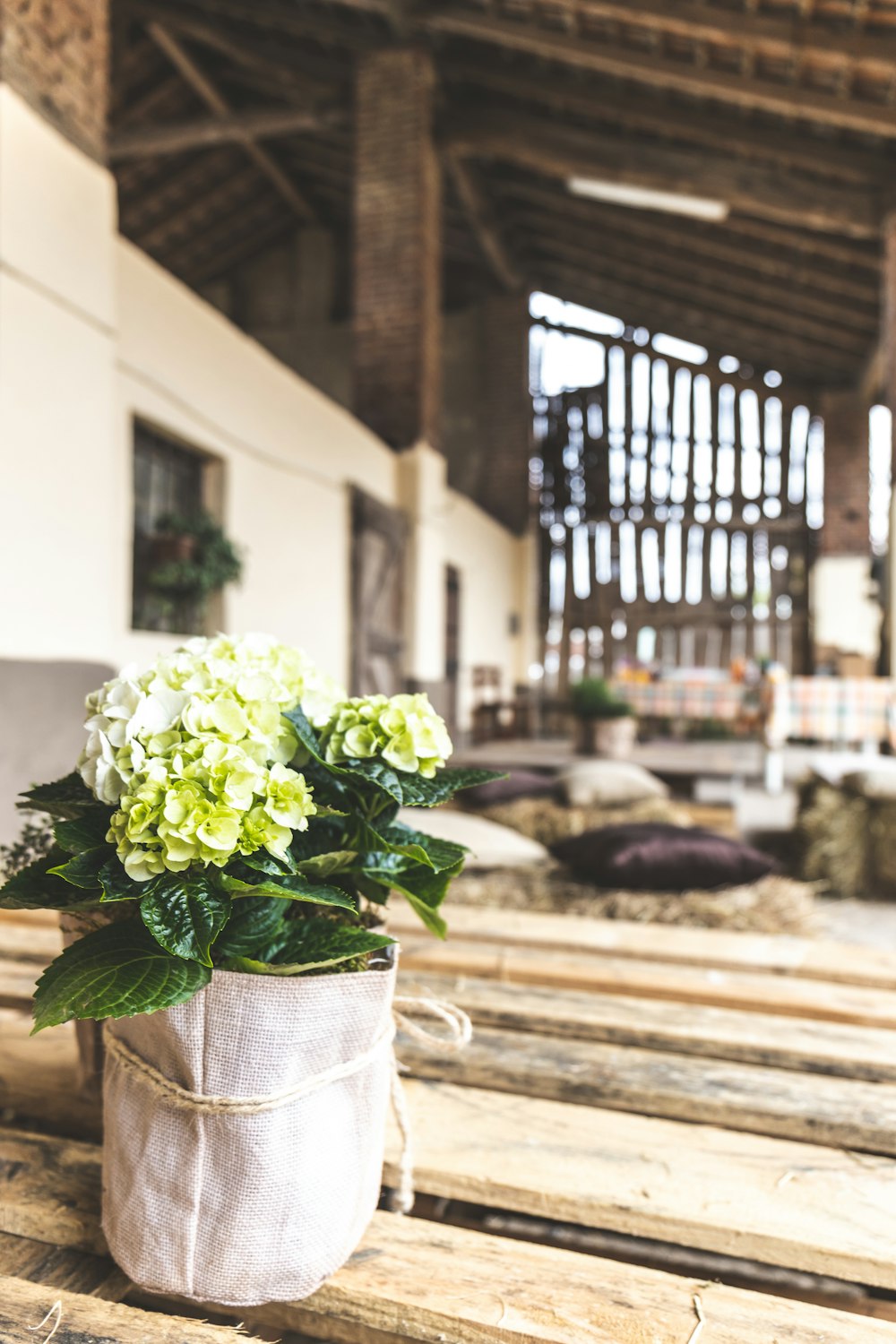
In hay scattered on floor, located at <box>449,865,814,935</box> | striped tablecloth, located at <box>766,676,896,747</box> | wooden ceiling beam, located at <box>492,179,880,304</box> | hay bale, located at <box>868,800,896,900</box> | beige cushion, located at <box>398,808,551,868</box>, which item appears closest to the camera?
hay scattered on floor, located at <box>449,865,814,935</box>

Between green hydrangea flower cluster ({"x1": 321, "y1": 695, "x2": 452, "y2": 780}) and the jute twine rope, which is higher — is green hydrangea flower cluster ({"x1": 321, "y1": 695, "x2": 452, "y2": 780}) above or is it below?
above

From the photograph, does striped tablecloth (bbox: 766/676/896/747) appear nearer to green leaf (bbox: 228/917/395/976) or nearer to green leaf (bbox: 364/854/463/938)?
green leaf (bbox: 364/854/463/938)

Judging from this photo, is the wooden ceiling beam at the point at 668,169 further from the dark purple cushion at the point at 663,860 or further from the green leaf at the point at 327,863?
the green leaf at the point at 327,863

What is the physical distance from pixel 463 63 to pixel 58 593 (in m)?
5.33

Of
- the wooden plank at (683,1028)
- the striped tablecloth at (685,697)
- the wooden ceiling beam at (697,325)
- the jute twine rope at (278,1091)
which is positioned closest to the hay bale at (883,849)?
the wooden plank at (683,1028)

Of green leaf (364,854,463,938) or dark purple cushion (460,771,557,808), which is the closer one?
green leaf (364,854,463,938)

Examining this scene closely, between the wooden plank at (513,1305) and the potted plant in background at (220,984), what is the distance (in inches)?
1.5

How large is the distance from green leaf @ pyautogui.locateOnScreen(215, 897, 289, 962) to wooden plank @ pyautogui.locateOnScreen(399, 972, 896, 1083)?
1.68ft

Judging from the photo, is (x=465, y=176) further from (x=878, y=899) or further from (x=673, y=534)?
(x=878, y=899)

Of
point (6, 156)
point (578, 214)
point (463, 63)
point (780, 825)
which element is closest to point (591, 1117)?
point (6, 156)

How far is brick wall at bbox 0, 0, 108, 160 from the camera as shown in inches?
114

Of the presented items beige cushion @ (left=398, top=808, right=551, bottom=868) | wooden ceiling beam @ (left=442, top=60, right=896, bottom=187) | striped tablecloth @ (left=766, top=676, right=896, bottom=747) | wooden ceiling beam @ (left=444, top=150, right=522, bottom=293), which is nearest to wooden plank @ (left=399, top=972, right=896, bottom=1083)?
beige cushion @ (left=398, top=808, right=551, bottom=868)

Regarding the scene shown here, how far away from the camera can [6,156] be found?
2.82 metres

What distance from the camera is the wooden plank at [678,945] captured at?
131cm
